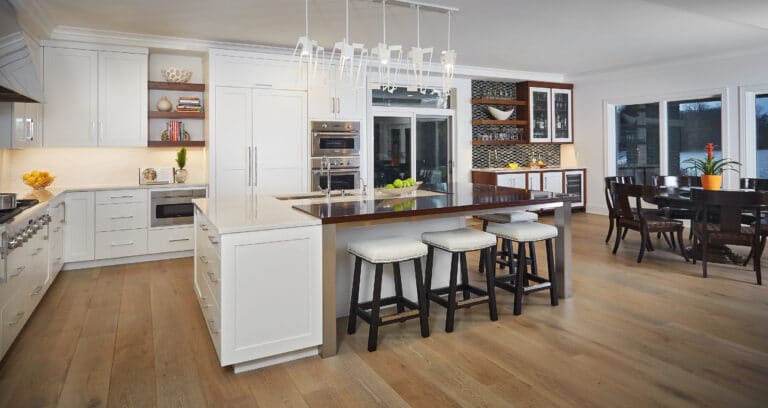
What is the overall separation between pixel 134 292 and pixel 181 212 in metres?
1.50

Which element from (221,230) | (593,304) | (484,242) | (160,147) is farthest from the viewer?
(160,147)

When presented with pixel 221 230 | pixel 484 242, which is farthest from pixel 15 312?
pixel 484 242

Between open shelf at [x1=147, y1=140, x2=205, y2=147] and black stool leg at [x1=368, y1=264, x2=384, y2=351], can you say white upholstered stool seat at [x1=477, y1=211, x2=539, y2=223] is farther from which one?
open shelf at [x1=147, y1=140, x2=205, y2=147]

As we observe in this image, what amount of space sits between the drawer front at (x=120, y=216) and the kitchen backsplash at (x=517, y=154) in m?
5.36

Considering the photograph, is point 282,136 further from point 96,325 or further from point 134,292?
point 96,325

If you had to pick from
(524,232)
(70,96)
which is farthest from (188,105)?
(524,232)

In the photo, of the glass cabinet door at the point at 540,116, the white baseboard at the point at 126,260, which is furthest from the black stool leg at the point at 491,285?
the glass cabinet door at the point at 540,116

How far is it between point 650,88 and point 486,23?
4147mm

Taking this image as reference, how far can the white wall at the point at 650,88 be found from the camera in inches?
261

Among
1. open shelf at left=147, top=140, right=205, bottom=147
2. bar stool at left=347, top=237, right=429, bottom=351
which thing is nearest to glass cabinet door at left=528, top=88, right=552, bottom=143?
open shelf at left=147, top=140, right=205, bottom=147

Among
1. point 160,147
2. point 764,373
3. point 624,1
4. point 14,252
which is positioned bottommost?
point 764,373

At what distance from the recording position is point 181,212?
5.48 m

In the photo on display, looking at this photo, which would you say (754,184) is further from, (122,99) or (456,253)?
(122,99)

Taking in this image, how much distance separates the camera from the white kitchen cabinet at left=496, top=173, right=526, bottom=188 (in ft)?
25.9
